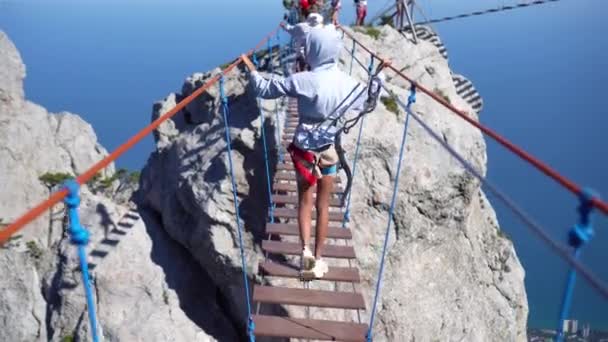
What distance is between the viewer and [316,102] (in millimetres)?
4219

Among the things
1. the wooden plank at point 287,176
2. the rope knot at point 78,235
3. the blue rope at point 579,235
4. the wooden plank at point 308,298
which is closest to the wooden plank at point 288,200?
the wooden plank at point 287,176

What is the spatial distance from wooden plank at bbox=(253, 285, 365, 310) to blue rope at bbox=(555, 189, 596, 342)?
9.63 ft

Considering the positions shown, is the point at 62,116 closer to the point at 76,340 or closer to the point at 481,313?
the point at 76,340

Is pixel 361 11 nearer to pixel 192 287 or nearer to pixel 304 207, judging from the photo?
pixel 192 287

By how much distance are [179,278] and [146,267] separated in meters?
0.67

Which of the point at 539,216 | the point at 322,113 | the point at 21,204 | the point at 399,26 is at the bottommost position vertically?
the point at 322,113

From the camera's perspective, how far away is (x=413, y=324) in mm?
7941

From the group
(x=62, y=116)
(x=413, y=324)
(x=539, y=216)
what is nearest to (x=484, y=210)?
(x=413, y=324)

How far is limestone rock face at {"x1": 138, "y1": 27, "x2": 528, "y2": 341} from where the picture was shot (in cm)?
816

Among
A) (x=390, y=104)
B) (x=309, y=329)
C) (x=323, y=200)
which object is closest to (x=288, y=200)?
(x=323, y=200)

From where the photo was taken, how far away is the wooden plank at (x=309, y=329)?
4.54 meters

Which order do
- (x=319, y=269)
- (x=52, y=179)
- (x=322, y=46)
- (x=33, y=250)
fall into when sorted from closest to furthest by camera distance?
(x=322, y=46)
(x=319, y=269)
(x=33, y=250)
(x=52, y=179)

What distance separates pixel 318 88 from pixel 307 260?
1579mm

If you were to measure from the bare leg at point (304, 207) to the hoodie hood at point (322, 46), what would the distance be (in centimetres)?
101
